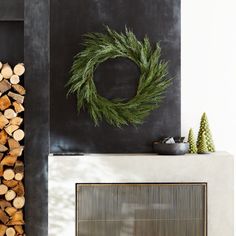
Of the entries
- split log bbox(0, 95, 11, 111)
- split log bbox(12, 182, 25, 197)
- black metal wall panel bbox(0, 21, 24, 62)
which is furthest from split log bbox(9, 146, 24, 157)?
black metal wall panel bbox(0, 21, 24, 62)

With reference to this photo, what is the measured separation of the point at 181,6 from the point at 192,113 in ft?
3.01

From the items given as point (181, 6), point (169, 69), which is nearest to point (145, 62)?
point (169, 69)

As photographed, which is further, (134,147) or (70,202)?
(134,147)

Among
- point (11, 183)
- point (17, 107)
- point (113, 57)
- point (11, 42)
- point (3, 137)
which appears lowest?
point (11, 183)

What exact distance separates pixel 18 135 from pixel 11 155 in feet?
0.53

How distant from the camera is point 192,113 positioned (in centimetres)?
419

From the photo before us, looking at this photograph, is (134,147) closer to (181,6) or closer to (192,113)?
(192,113)

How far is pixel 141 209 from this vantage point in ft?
12.6

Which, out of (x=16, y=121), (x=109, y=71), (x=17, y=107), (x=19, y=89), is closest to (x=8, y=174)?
(x=16, y=121)

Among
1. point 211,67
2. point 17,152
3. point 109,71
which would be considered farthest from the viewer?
point 211,67

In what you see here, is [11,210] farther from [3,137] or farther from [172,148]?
[172,148]

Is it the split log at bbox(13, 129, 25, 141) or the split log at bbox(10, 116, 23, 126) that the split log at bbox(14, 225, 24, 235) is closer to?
the split log at bbox(13, 129, 25, 141)

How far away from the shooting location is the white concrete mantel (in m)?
3.81

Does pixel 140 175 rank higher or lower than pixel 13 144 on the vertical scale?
lower
